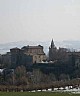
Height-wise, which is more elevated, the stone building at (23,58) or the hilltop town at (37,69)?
the stone building at (23,58)

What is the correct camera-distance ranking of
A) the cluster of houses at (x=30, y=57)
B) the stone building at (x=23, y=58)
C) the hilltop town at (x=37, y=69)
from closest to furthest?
1. the hilltop town at (x=37, y=69)
2. the cluster of houses at (x=30, y=57)
3. the stone building at (x=23, y=58)

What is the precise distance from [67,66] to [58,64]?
3.33 meters

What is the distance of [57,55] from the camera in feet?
359

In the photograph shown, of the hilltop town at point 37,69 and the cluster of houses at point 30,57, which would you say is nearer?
the hilltop town at point 37,69

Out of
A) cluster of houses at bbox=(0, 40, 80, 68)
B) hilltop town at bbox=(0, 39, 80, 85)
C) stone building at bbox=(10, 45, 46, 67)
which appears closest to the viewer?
hilltop town at bbox=(0, 39, 80, 85)

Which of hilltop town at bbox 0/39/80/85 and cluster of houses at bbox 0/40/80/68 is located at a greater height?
cluster of houses at bbox 0/40/80/68

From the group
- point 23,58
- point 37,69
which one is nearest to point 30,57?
point 23,58

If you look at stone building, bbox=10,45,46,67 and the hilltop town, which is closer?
the hilltop town

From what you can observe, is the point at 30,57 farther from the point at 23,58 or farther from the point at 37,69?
the point at 37,69

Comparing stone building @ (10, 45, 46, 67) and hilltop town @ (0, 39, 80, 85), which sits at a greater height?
stone building @ (10, 45, 46, 67)

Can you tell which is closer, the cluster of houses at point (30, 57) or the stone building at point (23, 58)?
the cluster of houses at point (30, 57)

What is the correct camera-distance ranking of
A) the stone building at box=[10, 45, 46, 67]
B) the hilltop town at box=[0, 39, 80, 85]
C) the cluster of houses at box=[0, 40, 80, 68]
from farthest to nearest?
the stone building at box=[10, 45, 46, 67] → the cluster of houses at box=[0, 40, 80, 68] → the hilltop town at box=[0, 39, 80, 85]

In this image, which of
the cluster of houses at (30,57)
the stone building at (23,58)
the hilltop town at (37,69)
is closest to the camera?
the hilltop town at (37,69)

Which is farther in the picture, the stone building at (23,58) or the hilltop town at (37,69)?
the stone building at (23,58)
